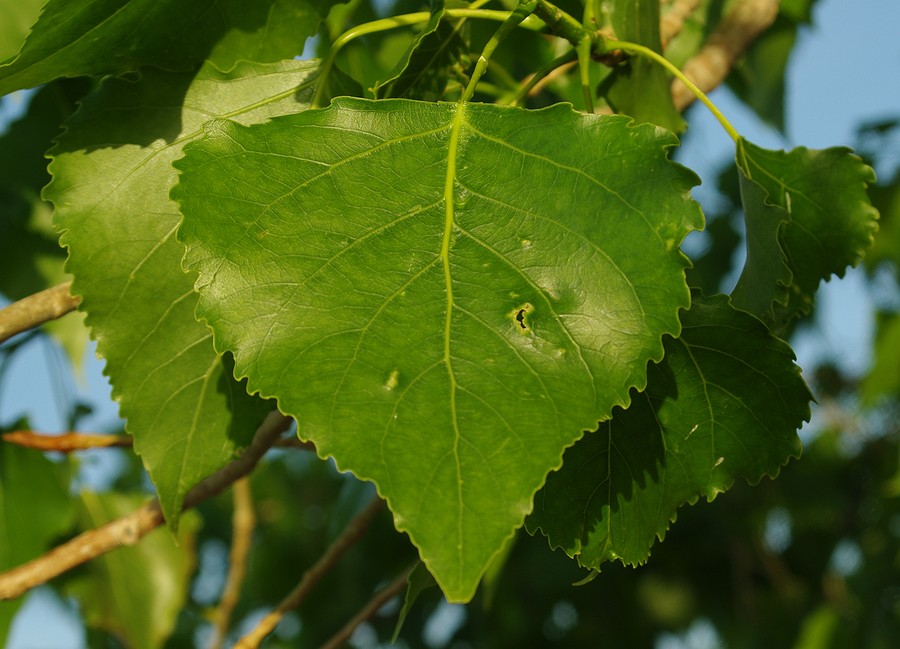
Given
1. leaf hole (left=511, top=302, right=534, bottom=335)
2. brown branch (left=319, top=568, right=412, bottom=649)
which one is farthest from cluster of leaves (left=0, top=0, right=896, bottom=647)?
brown branch (left=319, top=568, right=412, bottom=649)

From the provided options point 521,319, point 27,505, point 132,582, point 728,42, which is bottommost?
point 132,582

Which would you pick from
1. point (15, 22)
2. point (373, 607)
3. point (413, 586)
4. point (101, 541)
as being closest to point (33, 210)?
point (15, 22)

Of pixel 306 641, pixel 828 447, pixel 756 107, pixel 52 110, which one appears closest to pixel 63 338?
pixel 52 110

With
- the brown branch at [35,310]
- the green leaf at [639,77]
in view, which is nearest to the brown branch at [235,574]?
the brown branch at [35,310]

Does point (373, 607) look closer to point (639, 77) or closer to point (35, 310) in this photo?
point (35, 310)

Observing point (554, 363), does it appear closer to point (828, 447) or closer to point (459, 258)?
point (459, 258)
